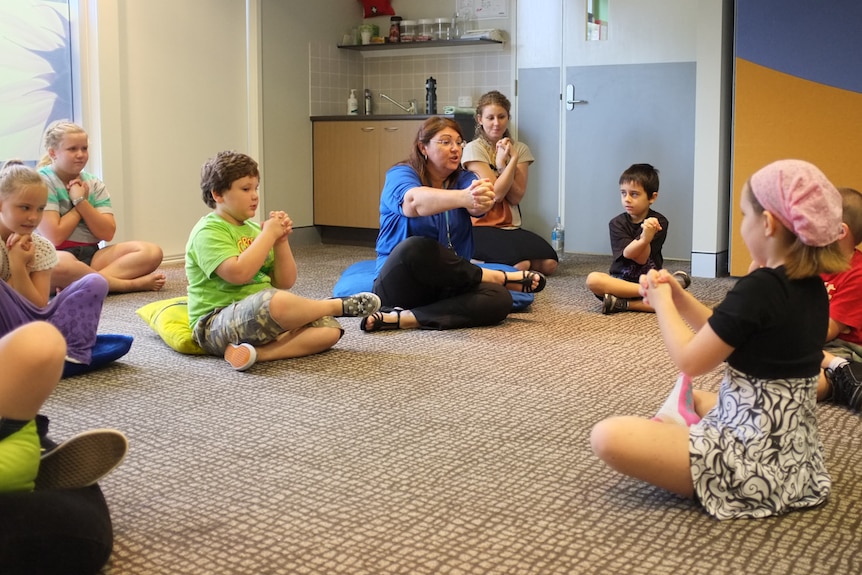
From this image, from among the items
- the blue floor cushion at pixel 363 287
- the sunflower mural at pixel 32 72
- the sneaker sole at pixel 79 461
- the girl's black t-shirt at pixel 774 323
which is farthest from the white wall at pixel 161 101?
the girl's black t-shirt at pixel 774 323

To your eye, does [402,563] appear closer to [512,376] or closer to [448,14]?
[512,376]

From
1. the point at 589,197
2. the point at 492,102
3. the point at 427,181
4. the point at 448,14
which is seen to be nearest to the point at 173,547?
the point at 427,181

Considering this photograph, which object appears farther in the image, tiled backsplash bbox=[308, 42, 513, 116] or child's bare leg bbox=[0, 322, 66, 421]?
tiled backsplash bbox=[308, 42, 513, 116]

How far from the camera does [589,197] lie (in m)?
6.01

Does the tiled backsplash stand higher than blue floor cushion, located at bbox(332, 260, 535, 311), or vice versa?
the tiled backsplash

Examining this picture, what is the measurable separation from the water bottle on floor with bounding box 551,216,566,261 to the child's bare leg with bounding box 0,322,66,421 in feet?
15.6

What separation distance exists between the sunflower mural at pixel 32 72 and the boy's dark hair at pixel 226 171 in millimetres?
2283

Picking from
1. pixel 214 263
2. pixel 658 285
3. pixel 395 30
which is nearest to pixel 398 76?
pixel 395 30

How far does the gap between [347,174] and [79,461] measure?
5044 mm

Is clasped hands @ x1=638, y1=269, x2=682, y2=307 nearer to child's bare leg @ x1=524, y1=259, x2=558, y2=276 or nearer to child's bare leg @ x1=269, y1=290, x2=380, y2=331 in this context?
child's bare leg @ x1=269, y1=290, x2=380, y2=331

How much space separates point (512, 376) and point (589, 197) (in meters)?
3.35

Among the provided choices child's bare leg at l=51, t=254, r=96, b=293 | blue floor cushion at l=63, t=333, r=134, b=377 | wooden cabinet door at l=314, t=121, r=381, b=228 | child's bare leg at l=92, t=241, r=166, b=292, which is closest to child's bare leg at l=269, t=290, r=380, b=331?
blue floor cushion at l=63, t=333, r=134, b=377

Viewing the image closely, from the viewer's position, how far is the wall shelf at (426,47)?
6.22 m

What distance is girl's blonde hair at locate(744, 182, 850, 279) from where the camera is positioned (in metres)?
1.68
